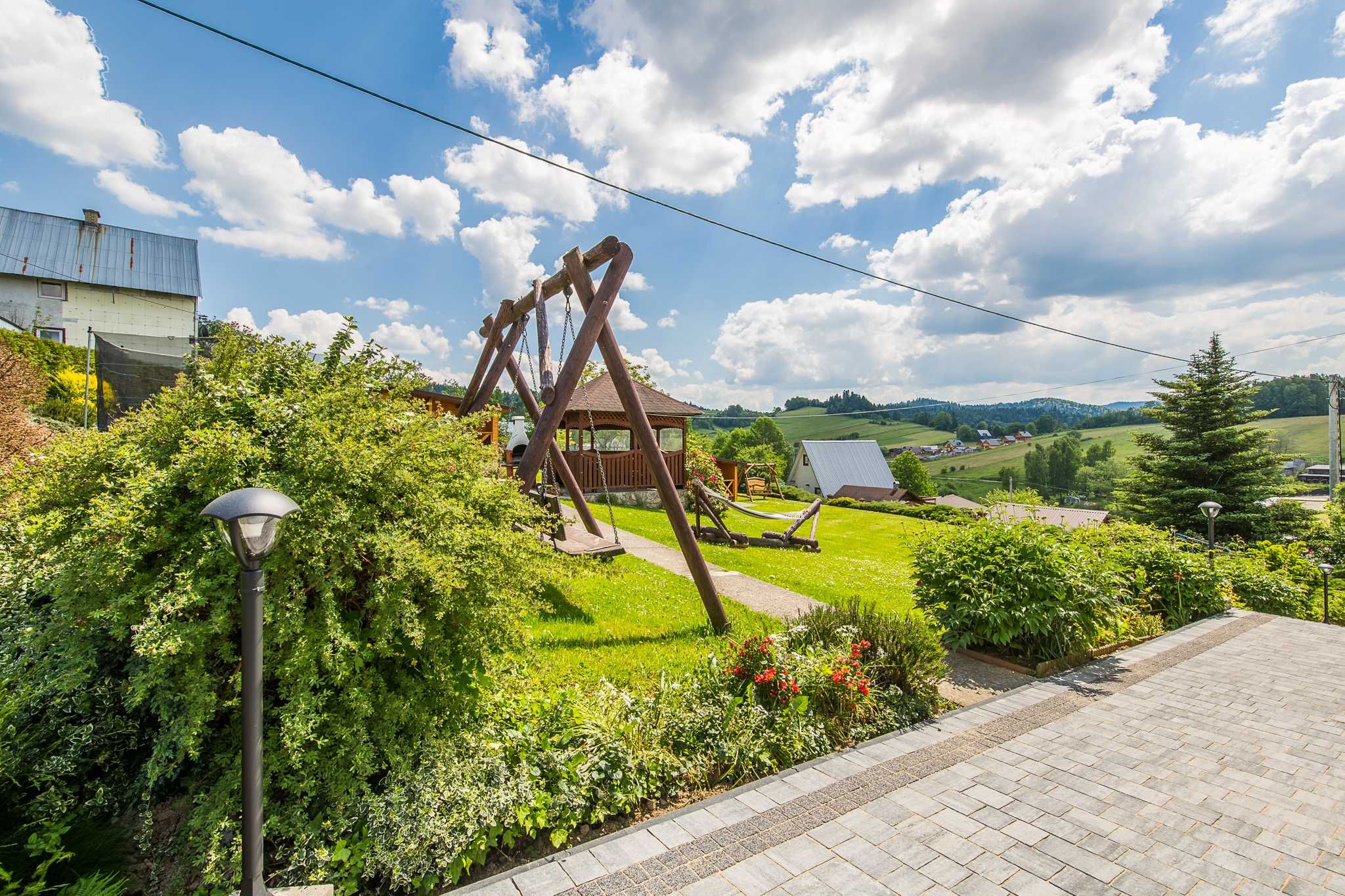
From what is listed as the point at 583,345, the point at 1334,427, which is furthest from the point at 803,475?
the point at 583,345

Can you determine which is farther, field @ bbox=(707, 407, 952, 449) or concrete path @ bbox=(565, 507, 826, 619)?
field @ bbox=(707, 407, 952, 449)

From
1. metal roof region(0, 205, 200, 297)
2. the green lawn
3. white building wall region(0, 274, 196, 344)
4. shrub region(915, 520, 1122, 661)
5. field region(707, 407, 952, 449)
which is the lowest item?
the green lawn

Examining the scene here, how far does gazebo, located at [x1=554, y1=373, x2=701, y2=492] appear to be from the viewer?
56.2ft

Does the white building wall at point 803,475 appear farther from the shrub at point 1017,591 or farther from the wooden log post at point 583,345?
the wooden log post at point 583,345

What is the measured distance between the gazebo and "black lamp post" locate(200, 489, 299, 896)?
1334cm

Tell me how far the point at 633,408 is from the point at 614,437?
1502cm

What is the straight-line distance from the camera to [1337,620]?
998cm

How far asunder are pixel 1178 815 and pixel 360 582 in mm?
5081

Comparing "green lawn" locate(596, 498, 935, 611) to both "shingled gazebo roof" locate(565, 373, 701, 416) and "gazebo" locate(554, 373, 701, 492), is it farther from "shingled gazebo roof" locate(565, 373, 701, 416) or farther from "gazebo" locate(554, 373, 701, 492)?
"shingled gazebo roof" locate(565, 373, 701, 416)

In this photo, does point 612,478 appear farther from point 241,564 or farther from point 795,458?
point 795,458

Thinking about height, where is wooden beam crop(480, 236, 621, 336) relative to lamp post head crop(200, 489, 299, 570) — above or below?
above

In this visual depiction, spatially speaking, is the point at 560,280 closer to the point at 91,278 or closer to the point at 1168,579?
the point at 1168,579

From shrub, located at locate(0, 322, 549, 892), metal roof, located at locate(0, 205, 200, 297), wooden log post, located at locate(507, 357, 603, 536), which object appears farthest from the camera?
metal roof, located at locate(0, 205, 200, 297)

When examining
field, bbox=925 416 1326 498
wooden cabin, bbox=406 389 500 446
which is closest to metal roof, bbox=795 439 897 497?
field, bbox=925 416 1326 498
